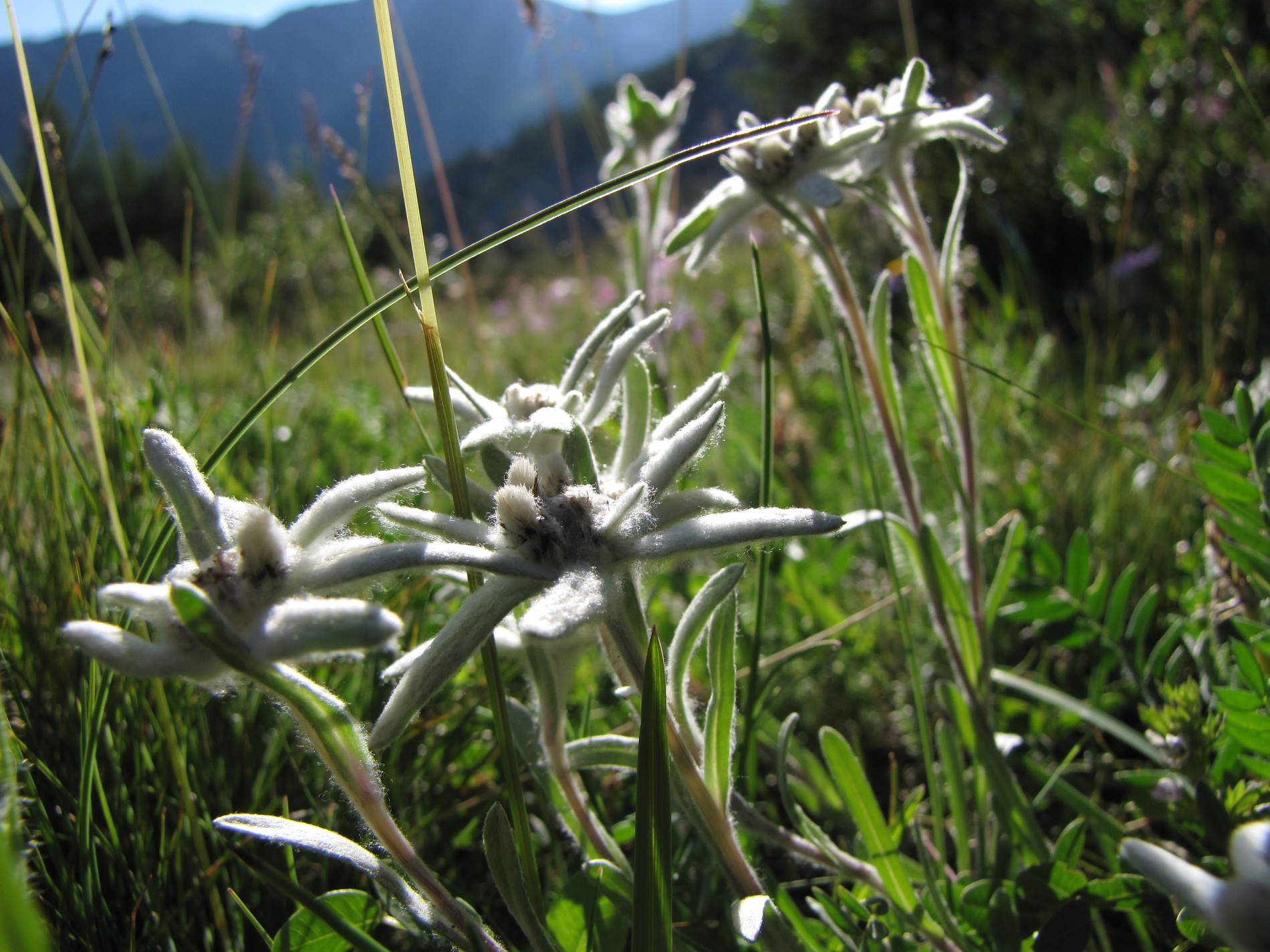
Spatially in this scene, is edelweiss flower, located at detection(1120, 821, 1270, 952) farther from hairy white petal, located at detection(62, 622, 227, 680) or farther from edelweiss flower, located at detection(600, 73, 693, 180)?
edelweiss flower, located at detection(600, 73, 693, 180)

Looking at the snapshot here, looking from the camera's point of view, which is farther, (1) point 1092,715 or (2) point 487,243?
(1) point 1092,715

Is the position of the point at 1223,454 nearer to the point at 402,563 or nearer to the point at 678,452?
the point at 678,452

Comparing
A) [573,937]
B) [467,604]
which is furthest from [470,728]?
[467,604]

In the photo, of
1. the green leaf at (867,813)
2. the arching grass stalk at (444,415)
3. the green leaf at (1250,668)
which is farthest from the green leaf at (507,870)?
the green leaf at (1250,668)

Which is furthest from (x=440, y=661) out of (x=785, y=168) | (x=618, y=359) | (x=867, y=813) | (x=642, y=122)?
(x=642, y=122)

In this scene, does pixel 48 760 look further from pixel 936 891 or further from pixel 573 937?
pixel 936 891

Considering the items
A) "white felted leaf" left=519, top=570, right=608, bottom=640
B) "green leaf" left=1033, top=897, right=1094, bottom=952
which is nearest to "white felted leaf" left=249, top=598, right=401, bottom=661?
"white felted leaf" left=519, top=570, right=608, bottom=640

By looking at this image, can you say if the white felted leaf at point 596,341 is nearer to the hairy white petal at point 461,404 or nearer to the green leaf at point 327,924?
the hairy white petal at point 461,404
